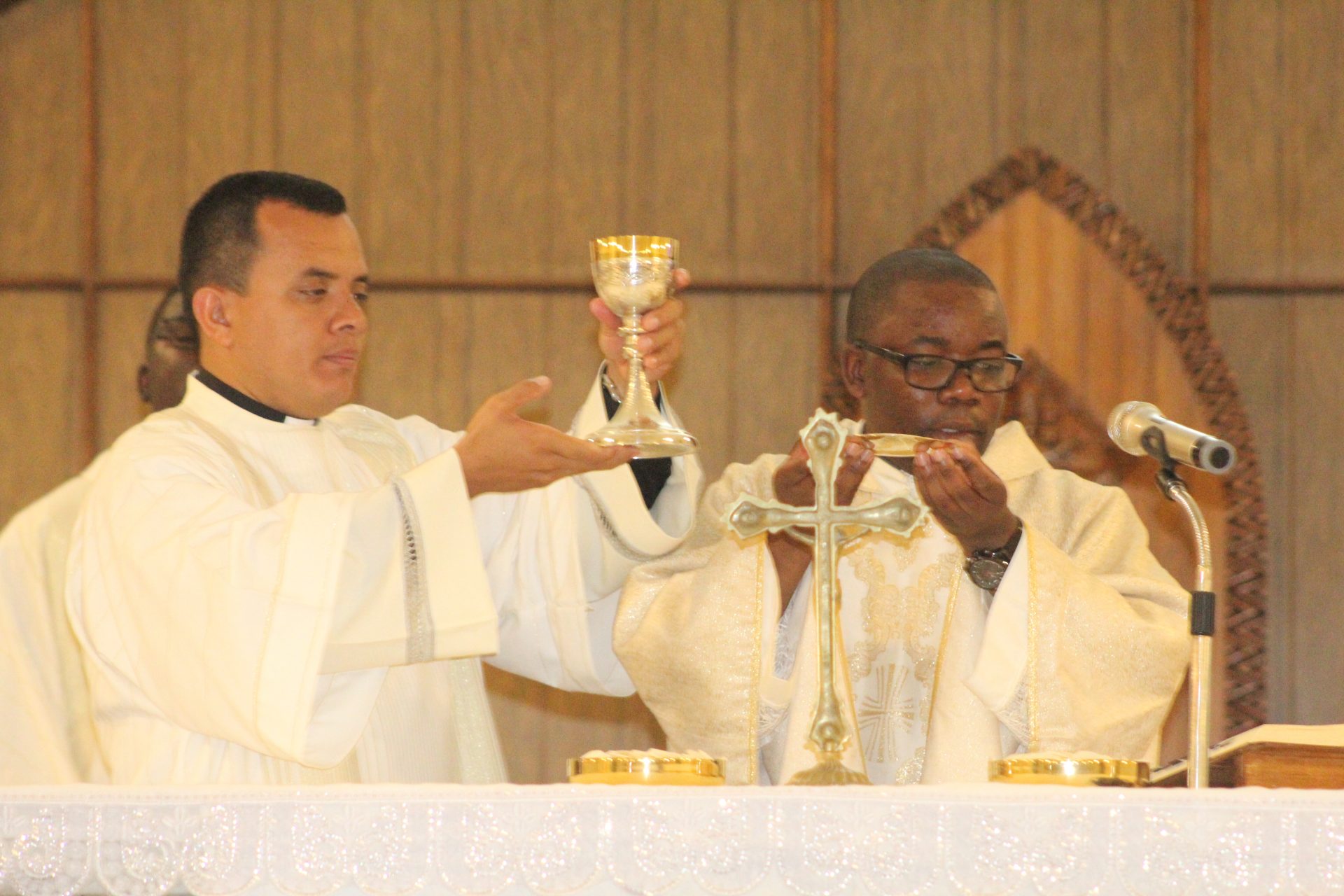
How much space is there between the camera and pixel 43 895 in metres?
2.54

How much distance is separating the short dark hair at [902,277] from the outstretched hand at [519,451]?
99 cm

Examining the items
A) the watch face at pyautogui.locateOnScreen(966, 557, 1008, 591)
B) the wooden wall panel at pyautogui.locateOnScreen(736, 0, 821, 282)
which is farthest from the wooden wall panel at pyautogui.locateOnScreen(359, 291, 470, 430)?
the watch face at pyautogui.locateOnScreen(966, 557, 1008, 591)

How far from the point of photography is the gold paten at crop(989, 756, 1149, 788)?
2.68 meters

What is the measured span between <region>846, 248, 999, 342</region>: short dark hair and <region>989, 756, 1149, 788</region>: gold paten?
142 centimetres

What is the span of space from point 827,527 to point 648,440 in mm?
470

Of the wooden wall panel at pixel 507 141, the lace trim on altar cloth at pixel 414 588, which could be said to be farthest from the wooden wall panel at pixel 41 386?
the lace trim on altar cloth at pixel 414 588

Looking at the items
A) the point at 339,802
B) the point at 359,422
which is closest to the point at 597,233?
the point at 359,422

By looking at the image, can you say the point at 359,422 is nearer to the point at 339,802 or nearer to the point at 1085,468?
the point at 339,802

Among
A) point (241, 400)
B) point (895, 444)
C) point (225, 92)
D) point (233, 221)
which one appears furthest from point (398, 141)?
point (895, 444)

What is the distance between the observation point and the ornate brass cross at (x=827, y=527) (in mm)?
2752

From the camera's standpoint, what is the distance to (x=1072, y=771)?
270cm

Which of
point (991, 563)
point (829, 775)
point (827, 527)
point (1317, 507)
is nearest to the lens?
point (829, 775)

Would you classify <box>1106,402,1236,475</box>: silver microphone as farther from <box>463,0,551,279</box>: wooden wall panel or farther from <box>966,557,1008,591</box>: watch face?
<box>463,0,551,279</box>: wooden wall panel

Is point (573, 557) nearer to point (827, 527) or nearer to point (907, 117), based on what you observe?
point (827, 527)
